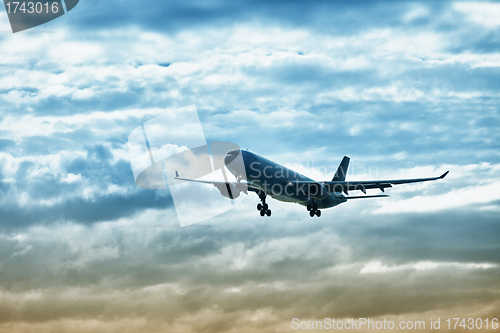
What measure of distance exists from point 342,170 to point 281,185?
82.3 ft

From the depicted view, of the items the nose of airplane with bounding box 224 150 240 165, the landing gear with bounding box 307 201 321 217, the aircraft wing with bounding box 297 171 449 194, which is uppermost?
the nose of airplane with bounding box 224 150 240 165

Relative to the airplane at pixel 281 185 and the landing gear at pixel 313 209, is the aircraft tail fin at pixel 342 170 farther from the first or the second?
the landing gear at pixel 313 209

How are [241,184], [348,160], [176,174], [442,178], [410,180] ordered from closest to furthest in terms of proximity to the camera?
[442,178]
[410,180]
[241,184]
[176,174]
[348,160]

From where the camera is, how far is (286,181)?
228 feet

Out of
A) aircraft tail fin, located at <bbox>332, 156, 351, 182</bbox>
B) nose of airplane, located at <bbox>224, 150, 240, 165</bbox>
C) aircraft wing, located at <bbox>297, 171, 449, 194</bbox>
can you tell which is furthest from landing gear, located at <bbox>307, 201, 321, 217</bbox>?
nose of airplane, located at <bbox>224, 150, 240, 165</bbox>

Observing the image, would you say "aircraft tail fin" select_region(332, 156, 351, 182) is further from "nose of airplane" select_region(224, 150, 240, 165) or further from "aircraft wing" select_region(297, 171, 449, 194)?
"nose of airplane" select_region(224, 150, 240, 165)

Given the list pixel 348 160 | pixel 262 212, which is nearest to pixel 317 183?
pixel 262 212

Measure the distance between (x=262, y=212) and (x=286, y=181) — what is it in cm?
818

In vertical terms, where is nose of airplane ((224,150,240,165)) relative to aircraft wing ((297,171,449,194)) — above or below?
Answer: above

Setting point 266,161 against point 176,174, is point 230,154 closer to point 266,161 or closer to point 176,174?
point 266,161

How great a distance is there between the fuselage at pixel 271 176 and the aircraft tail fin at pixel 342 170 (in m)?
14.1

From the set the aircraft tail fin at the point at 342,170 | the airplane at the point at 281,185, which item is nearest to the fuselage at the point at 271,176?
the airplane at the point at 281,185

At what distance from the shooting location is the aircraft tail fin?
89.1m

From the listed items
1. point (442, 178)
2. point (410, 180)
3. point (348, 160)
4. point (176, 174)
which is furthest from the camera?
point (348, 160)
